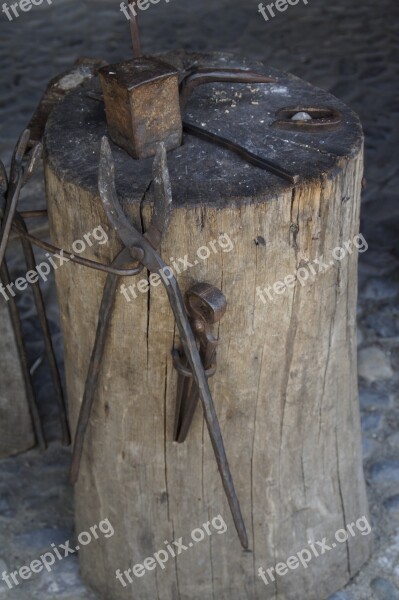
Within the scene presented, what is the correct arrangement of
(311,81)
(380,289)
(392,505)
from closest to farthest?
(392,505), (380,289), (311,81)

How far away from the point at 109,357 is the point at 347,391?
714 mm

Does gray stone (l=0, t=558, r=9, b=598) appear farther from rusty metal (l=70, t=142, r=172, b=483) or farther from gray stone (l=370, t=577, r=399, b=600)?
gray stone (l=370, t=577, r=399, b=600)

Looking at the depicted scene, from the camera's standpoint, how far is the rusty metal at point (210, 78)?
2428 millimetres

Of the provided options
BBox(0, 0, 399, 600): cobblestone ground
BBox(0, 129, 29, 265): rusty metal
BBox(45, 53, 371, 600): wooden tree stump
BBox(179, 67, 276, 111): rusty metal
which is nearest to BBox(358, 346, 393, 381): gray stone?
BBox(0, 0, 399, 600): cobblestone ground

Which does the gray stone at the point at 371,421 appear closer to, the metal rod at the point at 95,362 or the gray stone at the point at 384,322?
the gray stone at the point at 384,322

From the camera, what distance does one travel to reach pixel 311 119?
234cm

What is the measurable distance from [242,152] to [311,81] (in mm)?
3683

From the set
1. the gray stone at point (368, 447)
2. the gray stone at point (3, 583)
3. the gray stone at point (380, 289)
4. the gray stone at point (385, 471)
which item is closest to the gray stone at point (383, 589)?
the gray stone at point (385, 471)

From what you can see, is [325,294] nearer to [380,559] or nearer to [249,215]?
[249,215]

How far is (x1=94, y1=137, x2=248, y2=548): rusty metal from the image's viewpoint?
2.03 metres

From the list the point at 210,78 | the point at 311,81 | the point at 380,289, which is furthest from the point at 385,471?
the point at 311,81

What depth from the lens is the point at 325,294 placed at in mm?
2354

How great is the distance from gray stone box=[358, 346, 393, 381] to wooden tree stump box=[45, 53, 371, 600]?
36.5 inches

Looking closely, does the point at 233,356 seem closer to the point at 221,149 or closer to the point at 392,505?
the point at 221,149
